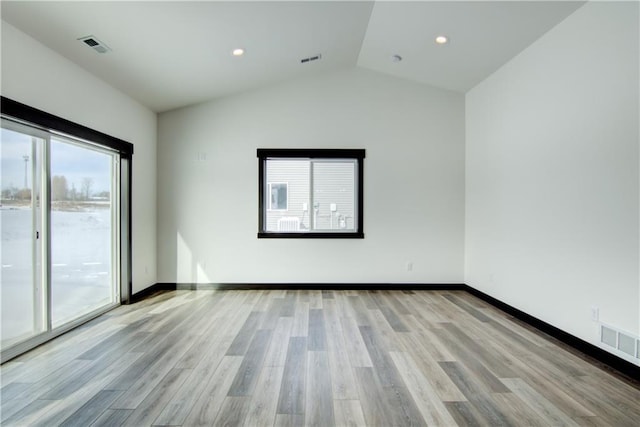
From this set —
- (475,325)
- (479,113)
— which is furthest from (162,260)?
(479,113)

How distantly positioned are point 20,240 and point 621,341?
5.06m

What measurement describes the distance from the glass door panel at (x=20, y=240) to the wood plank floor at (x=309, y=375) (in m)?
0.32

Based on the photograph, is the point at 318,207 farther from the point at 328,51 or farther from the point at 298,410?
the point at 298,410

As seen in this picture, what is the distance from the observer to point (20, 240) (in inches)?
108

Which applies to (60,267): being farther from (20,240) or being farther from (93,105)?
(93,105)

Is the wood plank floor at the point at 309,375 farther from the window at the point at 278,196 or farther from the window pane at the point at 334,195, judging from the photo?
the window at the point at 278,196

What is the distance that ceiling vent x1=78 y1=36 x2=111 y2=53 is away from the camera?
9.38ft

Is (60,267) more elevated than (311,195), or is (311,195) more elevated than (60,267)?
(311,195)

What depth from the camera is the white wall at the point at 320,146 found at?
15.9 ft

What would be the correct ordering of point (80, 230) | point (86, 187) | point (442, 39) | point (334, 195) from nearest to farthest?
point (80, 230) → point (86, 187) → point (442, 39) → point (334, 195)

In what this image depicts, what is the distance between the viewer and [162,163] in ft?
15.9

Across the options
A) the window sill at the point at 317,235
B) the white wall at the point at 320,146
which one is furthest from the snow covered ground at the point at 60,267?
the window sill at the point at 317,235

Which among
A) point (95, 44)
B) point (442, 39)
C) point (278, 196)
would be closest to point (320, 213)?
point (278, 196)

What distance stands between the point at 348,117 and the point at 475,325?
334cm
